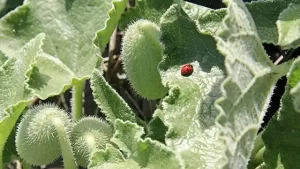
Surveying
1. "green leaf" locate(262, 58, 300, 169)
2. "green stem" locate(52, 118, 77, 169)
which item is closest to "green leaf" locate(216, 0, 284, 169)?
"green leaf" locate(262, 58, 300, 169)

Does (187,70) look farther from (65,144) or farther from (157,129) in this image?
(65,144)

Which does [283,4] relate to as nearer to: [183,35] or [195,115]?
[183,35]

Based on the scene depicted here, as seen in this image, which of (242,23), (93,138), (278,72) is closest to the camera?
(242,23)

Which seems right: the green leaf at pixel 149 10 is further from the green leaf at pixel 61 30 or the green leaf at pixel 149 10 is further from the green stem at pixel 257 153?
the green stem at pixel 257 153

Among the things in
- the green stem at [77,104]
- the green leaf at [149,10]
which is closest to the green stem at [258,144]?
the green leaf at [149,10]

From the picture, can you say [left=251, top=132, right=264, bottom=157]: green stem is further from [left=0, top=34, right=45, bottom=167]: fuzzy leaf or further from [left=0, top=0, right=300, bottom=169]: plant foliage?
[left=0, top=34, right=45, bottom=167]: fuzzy leaf

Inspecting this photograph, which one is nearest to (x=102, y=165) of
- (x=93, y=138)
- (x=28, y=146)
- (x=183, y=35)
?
(x=93, y=138)
